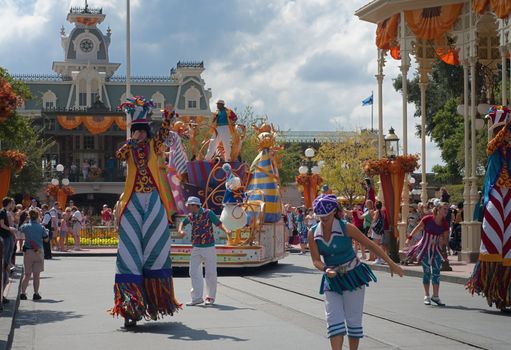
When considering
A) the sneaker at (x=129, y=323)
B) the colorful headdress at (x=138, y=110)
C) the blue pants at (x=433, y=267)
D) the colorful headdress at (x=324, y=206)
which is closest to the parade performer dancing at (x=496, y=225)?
the blue pants at (x=433, y=267)

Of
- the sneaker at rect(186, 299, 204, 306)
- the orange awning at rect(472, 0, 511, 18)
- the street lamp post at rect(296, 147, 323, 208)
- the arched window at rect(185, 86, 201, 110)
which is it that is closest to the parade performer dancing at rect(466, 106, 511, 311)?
the sneaker at rect(186, 299, 204, 306)

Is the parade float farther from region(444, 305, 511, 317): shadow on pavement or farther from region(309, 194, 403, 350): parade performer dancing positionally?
region(309, 194, 403, 350): parade performer dancing

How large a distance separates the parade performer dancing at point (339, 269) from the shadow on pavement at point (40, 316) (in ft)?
17.3

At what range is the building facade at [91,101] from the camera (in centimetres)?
6906

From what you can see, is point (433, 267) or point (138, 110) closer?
point (138, 110)

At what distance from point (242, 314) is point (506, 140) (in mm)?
4520

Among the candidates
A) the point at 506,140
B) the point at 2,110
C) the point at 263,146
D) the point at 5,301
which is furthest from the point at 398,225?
the point at 2,110

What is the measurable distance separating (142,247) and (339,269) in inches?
164

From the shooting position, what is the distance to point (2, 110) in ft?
40.5

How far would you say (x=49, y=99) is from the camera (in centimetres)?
8162

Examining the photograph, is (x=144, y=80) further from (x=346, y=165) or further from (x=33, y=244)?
(x=33, y=244)

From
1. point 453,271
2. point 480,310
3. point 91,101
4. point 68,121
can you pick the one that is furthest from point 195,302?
point 91,101

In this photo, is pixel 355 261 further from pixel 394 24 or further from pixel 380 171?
pixel 394 24

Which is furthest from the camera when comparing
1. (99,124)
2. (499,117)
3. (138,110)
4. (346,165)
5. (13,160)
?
(99,124)
